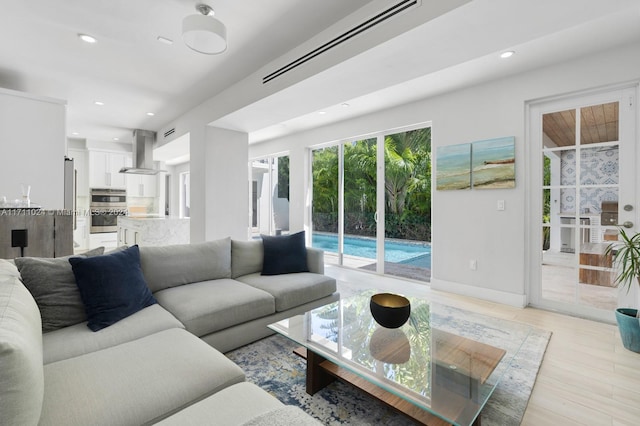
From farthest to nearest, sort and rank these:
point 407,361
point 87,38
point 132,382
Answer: point 87,38 → point 407,361 → point 132,382

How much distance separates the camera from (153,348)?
1455 millimetres

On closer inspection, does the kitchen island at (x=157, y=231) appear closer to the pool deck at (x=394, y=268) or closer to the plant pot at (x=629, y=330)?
the pool deck at (x=394, y=268)

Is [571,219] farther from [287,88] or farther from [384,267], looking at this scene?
[287,88]

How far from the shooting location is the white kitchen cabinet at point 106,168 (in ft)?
23.2

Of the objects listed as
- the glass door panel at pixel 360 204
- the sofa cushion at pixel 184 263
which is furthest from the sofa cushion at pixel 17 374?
the glass door panel at pixel 360 204

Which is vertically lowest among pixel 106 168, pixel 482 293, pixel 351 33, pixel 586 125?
pixel 482 293

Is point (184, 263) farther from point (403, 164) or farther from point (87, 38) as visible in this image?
point (403, 164)

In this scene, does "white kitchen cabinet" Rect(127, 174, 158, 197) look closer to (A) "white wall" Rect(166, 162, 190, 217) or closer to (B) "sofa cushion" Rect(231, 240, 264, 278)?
(A) "white wall" Rect(166, 162, 190, 217)

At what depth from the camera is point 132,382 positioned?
1183 mm

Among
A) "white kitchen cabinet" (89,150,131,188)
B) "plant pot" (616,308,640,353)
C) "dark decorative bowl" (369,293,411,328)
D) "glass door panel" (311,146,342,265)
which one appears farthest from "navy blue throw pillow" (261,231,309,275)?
"white kitchen cabinet" (89,150,131,188)

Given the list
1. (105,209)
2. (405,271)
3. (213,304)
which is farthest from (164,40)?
(105,209)

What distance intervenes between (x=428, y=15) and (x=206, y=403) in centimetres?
240

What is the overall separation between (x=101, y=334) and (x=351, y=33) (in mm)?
2639

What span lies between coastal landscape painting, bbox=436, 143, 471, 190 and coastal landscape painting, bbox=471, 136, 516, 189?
0.23 feet
